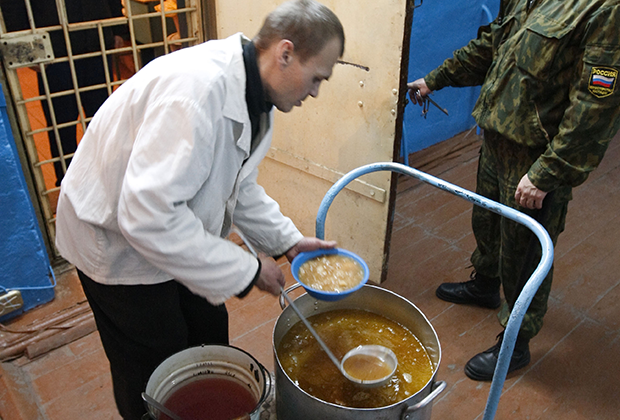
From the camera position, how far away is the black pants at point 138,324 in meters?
1.55

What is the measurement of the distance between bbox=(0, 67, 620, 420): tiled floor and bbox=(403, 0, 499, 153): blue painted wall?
0.90m

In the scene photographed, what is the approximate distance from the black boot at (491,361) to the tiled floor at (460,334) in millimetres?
42

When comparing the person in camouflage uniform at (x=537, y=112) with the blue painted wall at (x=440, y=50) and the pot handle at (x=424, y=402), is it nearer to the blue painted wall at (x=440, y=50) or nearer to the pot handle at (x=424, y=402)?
the pot handle at (x=424, y=402)

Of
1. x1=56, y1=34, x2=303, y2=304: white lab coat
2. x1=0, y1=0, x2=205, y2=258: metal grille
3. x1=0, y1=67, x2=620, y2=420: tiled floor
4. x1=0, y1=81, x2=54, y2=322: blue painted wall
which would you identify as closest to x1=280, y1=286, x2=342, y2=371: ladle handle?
x1=56, y1=34, x2=303, y2=304: white lab coat

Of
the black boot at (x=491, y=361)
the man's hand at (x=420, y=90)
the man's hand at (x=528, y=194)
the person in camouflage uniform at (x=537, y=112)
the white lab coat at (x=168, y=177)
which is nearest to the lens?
the white lab coat at (x=168, y=177)

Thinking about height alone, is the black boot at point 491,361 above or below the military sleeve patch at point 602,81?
below

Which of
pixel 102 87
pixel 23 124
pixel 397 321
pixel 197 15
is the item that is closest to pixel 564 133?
pixel 397 321

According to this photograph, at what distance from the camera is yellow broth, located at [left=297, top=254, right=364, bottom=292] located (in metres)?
1.55

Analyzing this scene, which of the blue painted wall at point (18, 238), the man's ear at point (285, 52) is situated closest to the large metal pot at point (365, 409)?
the man's ear at point (285, 52)

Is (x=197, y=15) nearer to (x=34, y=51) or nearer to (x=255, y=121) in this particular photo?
(x=34, y=51)

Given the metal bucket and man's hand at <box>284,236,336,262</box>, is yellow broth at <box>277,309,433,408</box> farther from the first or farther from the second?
man's hand at <box>284,236,336,262</box>

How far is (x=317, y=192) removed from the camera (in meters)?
2.95

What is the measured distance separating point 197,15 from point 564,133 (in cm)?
212

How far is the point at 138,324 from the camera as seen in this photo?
1581 mm
